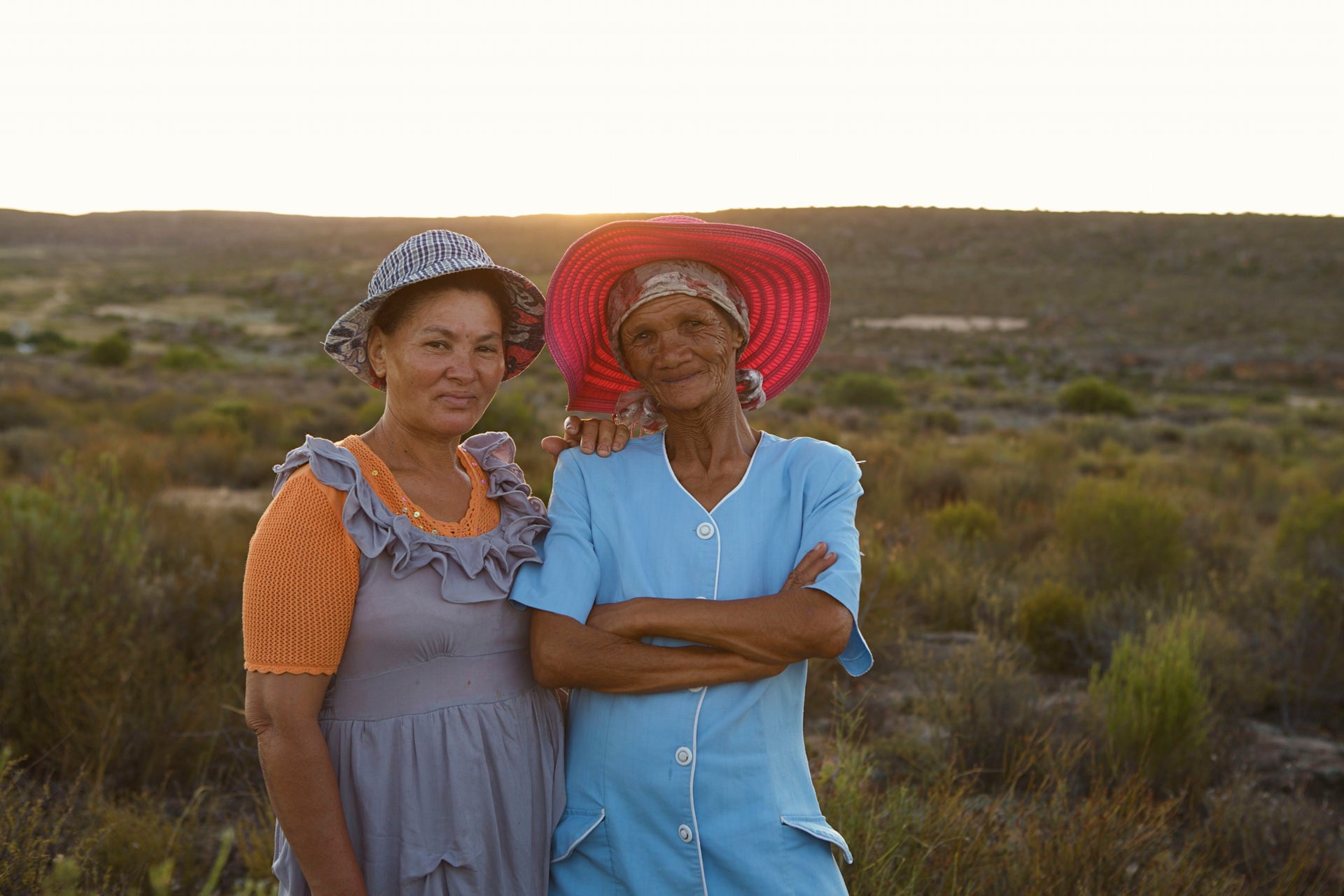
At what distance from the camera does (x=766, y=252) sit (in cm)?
267

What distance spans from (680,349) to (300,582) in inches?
43.0

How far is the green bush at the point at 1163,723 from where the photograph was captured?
4910mm

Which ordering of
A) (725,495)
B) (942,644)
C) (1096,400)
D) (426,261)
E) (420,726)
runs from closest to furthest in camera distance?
(420,726) < (426,261) < (725,495) < (942,644) < (1096,400)

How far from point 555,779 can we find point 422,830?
1.14 ft

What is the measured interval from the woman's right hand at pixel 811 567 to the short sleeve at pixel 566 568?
49 centimetres

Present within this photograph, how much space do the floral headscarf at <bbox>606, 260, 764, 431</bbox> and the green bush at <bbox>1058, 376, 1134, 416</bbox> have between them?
77.9 feet

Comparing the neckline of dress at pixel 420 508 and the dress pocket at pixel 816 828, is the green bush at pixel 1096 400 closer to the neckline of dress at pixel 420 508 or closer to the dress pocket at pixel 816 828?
the dress pocket at pixel 816 828

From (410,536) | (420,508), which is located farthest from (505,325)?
(410,536)

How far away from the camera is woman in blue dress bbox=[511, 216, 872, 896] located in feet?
7.15

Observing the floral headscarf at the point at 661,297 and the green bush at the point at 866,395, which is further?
the green bush at the point at 866,395

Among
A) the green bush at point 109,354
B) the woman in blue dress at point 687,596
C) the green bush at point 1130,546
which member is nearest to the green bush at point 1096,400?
the green bush at point 1130,546

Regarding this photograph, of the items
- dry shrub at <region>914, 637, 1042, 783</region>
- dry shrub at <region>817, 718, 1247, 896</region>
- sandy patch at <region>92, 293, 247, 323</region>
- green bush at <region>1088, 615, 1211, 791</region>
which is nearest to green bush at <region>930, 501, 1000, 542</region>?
dry shrub at <region>914, 637, 1042, 783</region>

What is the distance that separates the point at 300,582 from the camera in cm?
198

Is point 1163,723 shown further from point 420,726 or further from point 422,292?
point 422,292
